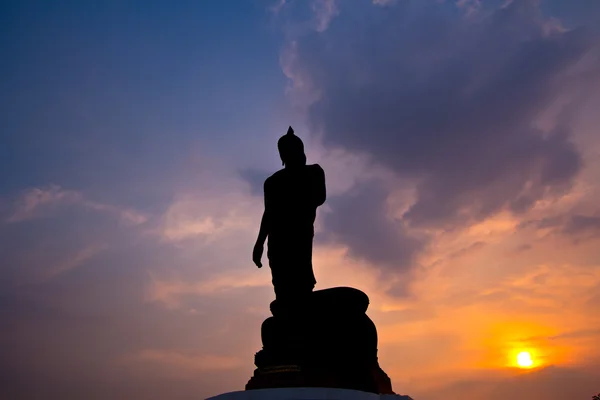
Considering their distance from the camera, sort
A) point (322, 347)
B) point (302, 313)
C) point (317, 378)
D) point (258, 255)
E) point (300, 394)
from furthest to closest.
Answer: point (258, 255)
point (302, 313)
point (322, 347)
point (317, 378)
point (300, 394)

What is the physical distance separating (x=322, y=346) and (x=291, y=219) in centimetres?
196

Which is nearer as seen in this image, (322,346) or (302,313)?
(322,346)

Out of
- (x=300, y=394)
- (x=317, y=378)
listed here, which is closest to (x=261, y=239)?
(x=317, y=378)

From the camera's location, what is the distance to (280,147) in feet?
28.0

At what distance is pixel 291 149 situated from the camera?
843 cm

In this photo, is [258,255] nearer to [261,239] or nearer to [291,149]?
[261,239]

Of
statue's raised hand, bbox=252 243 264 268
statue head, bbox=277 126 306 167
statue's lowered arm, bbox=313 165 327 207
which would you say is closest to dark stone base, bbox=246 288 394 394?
statue's raised hand, bbox=252 243 264 268

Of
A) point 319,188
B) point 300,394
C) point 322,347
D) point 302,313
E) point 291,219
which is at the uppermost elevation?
point 319,188

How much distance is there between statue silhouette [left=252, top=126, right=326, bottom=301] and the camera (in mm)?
7969

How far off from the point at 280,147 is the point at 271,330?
2764mm

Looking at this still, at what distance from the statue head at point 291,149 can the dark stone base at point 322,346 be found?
2.06m

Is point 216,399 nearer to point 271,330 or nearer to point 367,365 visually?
point 271,330

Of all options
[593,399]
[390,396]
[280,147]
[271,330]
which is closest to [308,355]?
[271,330]

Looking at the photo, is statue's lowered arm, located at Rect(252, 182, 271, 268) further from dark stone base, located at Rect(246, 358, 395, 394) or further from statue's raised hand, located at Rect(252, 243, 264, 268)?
dark stone base, located at Rect(246, 358, 395, 394)
